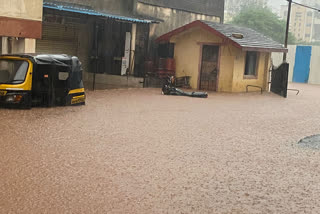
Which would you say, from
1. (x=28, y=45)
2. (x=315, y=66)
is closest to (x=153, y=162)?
(x=28, y=45)

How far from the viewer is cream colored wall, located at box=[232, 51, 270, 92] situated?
24.7 meters

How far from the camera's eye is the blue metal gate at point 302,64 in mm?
36062

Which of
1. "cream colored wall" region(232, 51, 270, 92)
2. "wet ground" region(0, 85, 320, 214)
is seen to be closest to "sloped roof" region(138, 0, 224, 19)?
"cream colored wall" region(232, 51, 270, 92)

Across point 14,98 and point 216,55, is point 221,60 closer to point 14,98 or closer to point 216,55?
point 216,55

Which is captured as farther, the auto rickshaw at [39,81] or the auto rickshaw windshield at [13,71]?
the auto rickshaw windshield at [13,71]

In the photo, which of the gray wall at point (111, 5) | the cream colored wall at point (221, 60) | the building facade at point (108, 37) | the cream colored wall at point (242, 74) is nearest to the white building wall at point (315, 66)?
the cream colored wall at point (242, 74)

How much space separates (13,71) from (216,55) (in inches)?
499

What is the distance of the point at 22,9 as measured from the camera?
16.9 meters

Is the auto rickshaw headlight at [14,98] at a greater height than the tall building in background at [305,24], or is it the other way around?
the tall building in background at [305,24]

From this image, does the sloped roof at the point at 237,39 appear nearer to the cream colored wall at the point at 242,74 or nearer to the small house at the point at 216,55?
the small house at the point at 216,55

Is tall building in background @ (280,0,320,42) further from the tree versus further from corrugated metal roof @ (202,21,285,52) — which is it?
corrugated metal roof @ (202,21,285,52)

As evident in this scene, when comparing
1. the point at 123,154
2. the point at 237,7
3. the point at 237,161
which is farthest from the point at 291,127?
the point at 237,7

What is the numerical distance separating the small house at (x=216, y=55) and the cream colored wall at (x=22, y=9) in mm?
9035

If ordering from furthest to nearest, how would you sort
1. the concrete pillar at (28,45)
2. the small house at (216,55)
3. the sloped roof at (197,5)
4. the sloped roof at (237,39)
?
the sloped roof at (197,5)
the small house at (216,55)
the sloped roof at (237,39)
the concrete pillar at (28,45)
